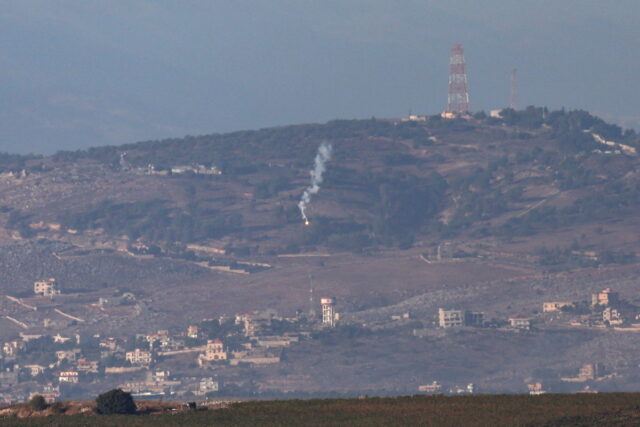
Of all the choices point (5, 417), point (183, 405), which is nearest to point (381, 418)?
point (183, 405)

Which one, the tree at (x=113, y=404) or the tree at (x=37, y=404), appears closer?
the tree at (x=113, y=404)

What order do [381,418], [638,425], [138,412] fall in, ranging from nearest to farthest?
[638,425] < [381,418] < [138,412]

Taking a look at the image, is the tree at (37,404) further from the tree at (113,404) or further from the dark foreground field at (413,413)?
the tree at (113,404)

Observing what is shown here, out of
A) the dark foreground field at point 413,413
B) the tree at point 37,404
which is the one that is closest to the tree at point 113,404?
Result: the dark foreground field at point 413,413

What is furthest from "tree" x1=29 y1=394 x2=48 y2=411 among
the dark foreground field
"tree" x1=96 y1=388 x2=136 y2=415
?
"tree" x1=96 y1=388 x2=136 y2=415

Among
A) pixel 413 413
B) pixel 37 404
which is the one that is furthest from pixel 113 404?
pixel 413 413

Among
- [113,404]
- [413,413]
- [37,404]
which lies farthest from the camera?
[37,404]

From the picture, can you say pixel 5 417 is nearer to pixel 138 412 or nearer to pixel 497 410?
pixel 138 412

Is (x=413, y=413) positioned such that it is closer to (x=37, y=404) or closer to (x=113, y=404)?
(x=113, y=404)

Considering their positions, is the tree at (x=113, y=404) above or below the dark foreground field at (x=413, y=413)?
above
